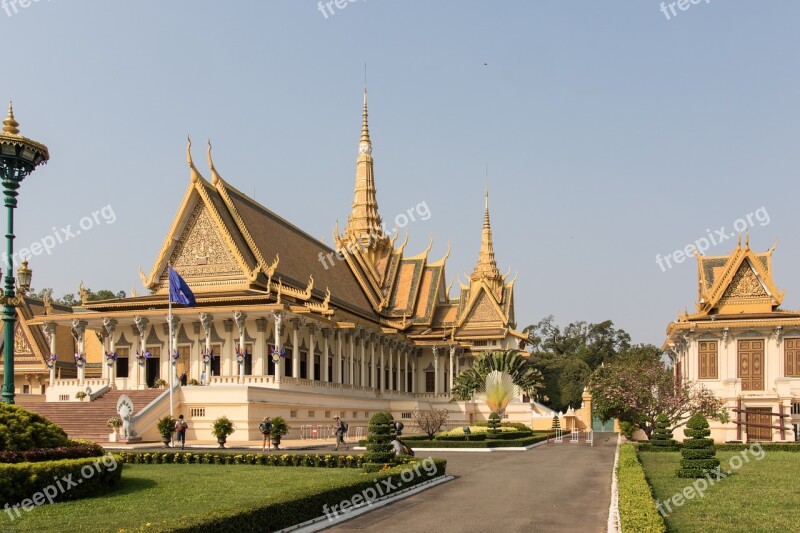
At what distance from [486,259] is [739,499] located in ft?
204

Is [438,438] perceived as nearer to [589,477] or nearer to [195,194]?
[589,477]

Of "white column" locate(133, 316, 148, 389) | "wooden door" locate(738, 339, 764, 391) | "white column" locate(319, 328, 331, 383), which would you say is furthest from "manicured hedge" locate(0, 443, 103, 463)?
"wooden door" locate(738, 339, 764, 391)

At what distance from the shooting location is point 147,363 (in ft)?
131

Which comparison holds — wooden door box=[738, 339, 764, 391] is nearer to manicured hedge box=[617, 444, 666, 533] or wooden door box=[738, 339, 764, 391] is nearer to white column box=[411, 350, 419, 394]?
white column box=[411, 350, 419, 394]

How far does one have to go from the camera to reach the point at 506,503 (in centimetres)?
1446

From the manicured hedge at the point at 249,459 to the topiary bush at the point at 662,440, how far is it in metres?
12.6

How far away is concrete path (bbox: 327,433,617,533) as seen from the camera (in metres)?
12.1

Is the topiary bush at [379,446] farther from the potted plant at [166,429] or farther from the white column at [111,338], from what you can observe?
the white column at [111,338]

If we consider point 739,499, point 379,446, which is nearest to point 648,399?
point 379,446

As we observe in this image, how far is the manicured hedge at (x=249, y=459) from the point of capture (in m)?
19.8

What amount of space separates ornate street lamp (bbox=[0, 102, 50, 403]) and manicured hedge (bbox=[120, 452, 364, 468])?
334 centimetres

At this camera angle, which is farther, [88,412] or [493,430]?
[493,430]

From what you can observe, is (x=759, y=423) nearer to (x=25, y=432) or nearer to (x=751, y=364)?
(x=751, y=364)

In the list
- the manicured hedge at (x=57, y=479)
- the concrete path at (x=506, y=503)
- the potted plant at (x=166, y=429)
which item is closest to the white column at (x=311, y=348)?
the potted plant at (x=166, y=429)
